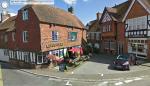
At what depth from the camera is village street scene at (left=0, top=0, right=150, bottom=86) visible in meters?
24.4

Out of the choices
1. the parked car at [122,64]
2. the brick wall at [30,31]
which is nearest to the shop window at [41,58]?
the brick wall at [30,31]

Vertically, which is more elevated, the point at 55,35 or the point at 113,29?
the point at 113,29

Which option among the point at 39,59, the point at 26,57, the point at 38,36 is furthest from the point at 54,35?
the point at 26,57

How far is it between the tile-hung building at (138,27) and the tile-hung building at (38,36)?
9764mm

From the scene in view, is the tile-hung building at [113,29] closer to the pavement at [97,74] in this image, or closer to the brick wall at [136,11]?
the brick wall at [136,11]

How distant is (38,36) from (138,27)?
14.8 m

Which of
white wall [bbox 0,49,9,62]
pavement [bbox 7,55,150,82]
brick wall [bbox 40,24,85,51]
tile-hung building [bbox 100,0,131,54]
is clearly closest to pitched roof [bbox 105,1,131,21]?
tile-hung building [bbox 100,0,131,54]

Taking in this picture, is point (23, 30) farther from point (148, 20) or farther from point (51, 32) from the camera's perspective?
point (148, 20)

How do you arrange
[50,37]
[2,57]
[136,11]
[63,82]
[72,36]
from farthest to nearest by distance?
[2,57], [72,36], [136,11], [50,37], [63,82]

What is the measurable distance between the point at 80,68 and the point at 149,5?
44.2ft

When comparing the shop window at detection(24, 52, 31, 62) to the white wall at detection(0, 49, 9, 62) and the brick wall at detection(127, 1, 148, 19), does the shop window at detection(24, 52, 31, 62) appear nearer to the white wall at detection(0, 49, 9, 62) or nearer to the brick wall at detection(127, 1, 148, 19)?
the white wall at detection(0, 49, 9, 62)

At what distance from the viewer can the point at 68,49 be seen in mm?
39500

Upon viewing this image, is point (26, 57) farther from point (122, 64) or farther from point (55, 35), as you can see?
point (122, 64)

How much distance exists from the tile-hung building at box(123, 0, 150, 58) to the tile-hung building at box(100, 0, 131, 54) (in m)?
1.91
